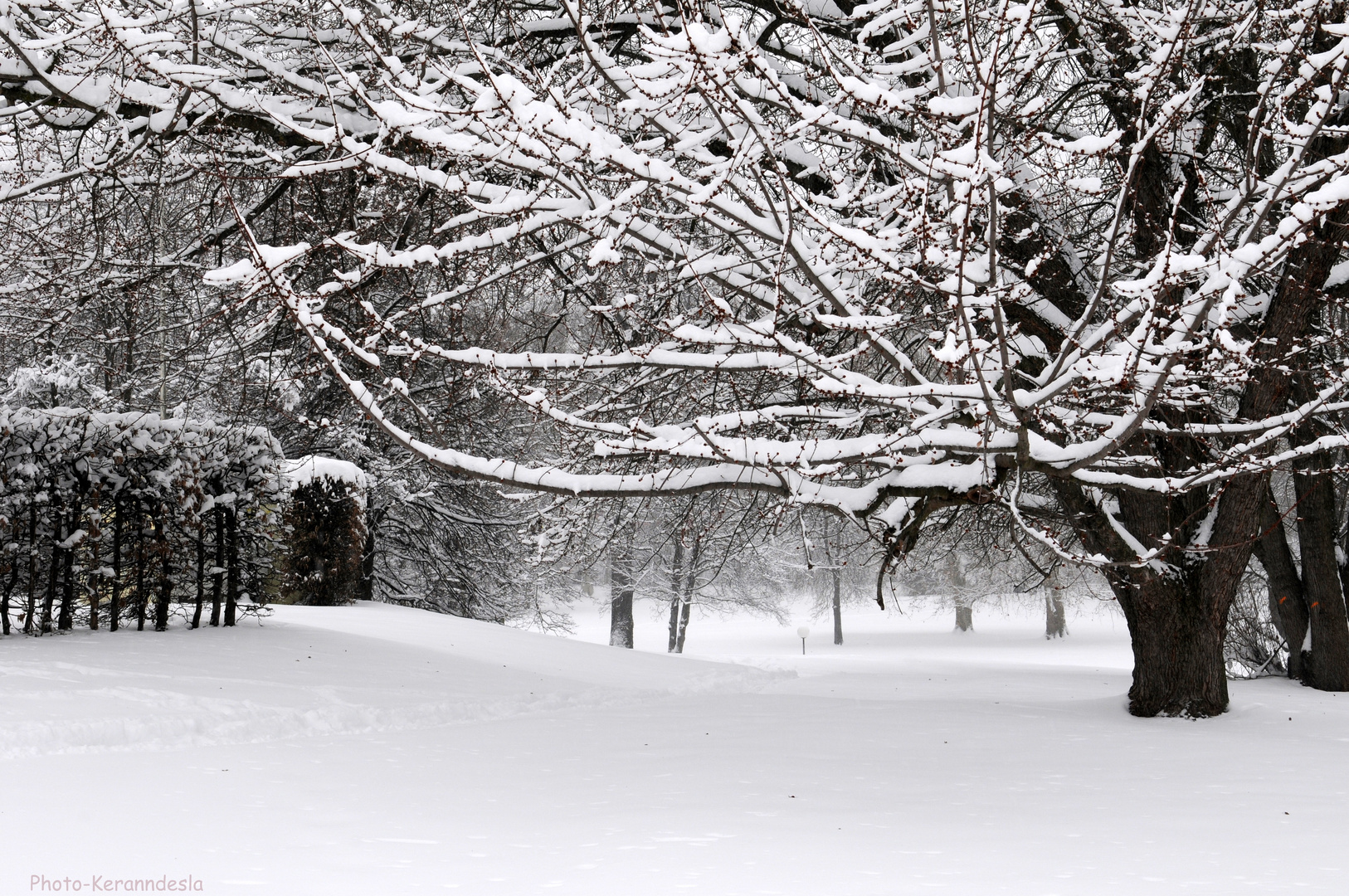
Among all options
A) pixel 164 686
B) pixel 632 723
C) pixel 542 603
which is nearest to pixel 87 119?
pixel 164 686

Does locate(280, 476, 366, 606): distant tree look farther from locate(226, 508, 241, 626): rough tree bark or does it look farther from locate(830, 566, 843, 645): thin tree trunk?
locate(830, 566, 843, 645): thin tree trunk

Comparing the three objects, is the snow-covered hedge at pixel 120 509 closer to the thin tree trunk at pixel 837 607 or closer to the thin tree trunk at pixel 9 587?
the thin tree trunk at pixel 9 587

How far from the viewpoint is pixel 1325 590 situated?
9.65 metres

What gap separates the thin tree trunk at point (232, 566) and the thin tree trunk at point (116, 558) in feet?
2.84

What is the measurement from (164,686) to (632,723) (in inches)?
112

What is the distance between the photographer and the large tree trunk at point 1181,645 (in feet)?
23.6

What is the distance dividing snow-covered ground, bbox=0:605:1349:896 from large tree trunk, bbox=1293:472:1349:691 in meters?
1.01

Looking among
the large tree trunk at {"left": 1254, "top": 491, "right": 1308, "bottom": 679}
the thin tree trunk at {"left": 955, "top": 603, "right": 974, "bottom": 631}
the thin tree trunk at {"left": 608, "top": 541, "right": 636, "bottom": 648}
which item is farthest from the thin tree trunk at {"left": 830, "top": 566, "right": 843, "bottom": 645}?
the large tree trunk at {"left": 1254, "top": 491, "right": 1308, "bottom": 679}

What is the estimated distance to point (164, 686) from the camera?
638cm

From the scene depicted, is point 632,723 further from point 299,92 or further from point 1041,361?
point 299,92

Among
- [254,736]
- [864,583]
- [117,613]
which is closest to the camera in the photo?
[254,736]

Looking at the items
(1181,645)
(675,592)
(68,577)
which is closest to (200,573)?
(68,577)

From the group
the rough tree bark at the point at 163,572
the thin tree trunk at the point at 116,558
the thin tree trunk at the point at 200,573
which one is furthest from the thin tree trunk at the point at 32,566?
the thin tree trunk at the point at 200,573

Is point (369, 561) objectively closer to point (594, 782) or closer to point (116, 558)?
point (116, 558)
